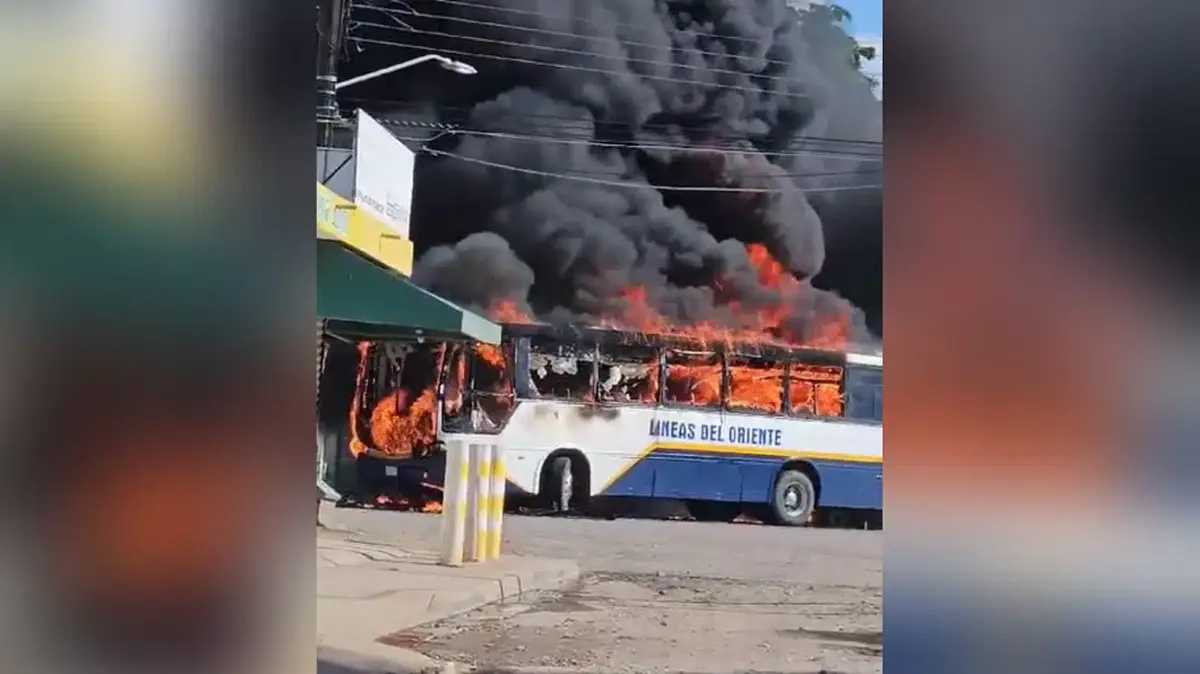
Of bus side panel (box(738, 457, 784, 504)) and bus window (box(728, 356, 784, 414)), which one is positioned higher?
bus window (box(728, 356, 784, 414))

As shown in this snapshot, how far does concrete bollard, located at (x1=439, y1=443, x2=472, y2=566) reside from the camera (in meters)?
2.62

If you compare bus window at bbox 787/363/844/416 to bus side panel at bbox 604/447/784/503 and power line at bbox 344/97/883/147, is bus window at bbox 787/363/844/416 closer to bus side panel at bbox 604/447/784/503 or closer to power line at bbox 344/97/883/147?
bus side panel at bbox 604/447/784/503

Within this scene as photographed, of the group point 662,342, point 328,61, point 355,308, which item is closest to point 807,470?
point 662,342

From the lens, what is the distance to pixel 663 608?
2.66 metres

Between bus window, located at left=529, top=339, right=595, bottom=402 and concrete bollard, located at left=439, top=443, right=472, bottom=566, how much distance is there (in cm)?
29

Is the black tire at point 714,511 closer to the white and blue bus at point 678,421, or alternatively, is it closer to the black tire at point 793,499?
the white and blue bus at point 678,421

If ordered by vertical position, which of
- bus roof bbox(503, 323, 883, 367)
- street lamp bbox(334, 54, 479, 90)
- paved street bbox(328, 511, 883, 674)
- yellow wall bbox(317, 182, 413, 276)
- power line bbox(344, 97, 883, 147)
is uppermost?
street lamp bbox(334, 54, 479, 90)

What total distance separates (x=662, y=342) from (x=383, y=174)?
948 millimetres

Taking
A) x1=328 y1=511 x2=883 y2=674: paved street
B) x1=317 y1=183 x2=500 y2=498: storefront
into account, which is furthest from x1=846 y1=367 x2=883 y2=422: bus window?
x1=317 y1=183 x2=500 y2=498: storefront

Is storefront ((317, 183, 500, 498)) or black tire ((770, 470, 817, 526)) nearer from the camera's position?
storefront ((317, 183, 500, 498))

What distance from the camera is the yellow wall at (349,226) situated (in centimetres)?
258

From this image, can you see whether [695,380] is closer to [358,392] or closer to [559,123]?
[559,123]

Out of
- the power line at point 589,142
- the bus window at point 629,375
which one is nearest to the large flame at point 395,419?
the bus window at point 629,375
